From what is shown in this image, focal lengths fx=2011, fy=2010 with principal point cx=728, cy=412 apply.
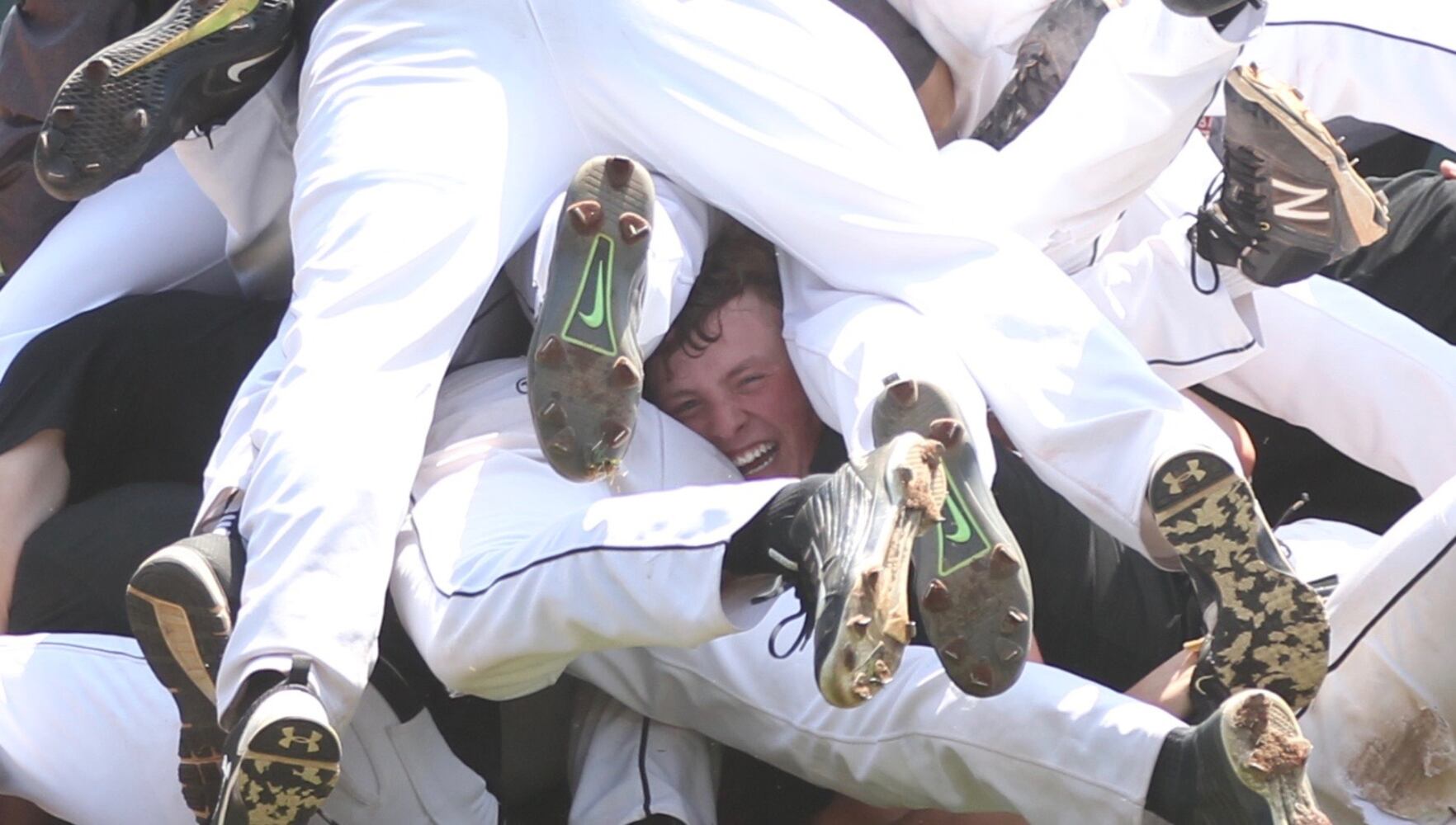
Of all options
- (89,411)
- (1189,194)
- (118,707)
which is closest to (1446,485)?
(1189,194)

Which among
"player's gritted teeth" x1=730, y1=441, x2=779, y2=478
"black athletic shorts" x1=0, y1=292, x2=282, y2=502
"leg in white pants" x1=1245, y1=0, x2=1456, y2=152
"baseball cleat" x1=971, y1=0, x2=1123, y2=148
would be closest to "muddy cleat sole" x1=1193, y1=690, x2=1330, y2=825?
"player's gritted teeth" x1=730, y1=441, x2=779, y2=478

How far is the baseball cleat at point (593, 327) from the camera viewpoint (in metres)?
1.76

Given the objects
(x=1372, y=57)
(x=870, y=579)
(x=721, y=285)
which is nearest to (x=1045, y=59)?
(x=1372, y=57)

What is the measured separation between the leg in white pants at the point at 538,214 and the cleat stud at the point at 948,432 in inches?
8.3

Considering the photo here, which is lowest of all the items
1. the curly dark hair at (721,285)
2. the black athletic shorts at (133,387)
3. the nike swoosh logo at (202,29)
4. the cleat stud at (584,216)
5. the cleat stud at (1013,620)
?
the black athletic shorts at (133,387)

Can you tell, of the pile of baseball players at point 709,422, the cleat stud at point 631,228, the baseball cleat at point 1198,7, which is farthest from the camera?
the baseball cleat at point 1198,7

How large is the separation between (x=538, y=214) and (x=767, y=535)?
0.54 meters

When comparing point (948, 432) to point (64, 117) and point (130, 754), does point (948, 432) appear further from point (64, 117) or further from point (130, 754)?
point (64, 117)

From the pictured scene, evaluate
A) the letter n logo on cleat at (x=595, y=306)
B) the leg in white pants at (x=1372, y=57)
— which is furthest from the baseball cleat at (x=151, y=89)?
the leg in white pants at (x=1372, y=57)

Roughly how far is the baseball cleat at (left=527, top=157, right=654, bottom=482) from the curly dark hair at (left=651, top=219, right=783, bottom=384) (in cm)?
33

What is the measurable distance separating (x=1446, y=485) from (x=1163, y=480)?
257 millimetres

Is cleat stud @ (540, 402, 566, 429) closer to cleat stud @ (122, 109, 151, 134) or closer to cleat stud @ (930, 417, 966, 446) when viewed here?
cleat stud @ (930, 417, 966, 446)

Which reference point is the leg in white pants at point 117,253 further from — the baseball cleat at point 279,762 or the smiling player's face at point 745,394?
the baseball cleat at point 279,762

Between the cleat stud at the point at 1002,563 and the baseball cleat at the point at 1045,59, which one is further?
the baseball cleat at the point at 1045,59
